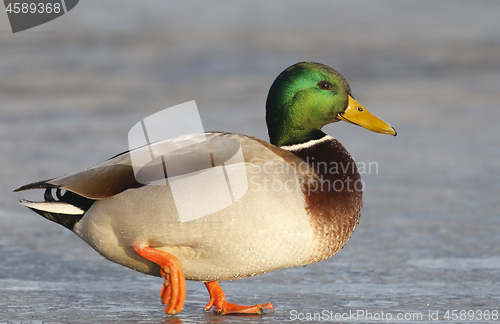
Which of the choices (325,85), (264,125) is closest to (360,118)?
(325,85)

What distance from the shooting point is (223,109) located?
910 cm

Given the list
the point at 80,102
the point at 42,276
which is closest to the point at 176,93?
the point at 80,102

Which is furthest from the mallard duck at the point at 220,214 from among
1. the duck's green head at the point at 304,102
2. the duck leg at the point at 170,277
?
the duck's green head at the point at 304,102

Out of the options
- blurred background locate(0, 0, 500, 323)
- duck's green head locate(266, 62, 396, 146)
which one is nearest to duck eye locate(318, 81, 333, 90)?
duck's green head locate(266, 62, 396, 146)

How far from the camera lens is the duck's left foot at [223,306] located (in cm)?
354

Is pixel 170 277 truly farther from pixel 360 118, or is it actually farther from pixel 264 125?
pixel 264 125

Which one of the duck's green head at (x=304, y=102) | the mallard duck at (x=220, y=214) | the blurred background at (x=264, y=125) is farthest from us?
the blurred background at (x=264, y=125)

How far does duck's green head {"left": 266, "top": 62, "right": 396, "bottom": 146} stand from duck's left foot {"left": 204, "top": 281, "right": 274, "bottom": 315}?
875 millimetres

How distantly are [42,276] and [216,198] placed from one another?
1.47 m

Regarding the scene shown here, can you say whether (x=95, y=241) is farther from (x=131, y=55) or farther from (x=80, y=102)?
(x=131, y=55)

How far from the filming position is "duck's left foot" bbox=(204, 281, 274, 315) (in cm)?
354

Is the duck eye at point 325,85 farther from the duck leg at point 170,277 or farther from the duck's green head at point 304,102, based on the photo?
the duck leg at point 170,277

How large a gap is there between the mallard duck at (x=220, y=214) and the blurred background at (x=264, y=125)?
0.26 m

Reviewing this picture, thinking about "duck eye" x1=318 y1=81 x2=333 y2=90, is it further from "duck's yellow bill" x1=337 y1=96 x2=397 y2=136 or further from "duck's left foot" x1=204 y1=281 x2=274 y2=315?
"duck's left foot" x1=204 y1=281 x2=274 y2=315
